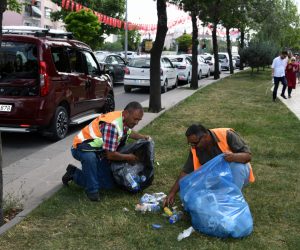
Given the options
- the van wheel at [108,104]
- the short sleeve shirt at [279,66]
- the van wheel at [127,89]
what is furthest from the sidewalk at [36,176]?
the van wheel at [127,89]

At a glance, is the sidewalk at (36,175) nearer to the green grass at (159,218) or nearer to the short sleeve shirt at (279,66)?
the green grass at (159,218)

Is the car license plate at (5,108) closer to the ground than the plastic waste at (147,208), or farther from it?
farther from it

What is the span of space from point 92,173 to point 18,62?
12.3ft

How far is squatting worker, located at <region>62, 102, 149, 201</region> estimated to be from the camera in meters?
5.04

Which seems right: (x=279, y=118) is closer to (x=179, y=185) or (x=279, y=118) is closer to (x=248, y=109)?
(x=248, y=109)

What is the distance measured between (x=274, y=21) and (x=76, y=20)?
60.9 ft

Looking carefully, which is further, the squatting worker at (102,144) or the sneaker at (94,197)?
the sneaker at (94,197)

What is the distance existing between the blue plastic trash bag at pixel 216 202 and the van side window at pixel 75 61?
545 cm

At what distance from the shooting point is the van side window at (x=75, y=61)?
945 centimetres

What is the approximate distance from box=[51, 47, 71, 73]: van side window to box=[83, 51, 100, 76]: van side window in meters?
1.05

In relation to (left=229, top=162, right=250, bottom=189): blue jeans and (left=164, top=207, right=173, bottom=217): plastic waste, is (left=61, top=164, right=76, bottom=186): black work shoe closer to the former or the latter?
(left=164, top=207, right=173, bottom=217): plastic waste

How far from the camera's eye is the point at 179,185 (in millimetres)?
4746

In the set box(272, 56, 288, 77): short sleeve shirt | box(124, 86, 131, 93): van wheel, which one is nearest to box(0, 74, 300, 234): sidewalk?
box(272, 56, 288, 77): short sleeve shirt

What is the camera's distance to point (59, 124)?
29.2 ft
